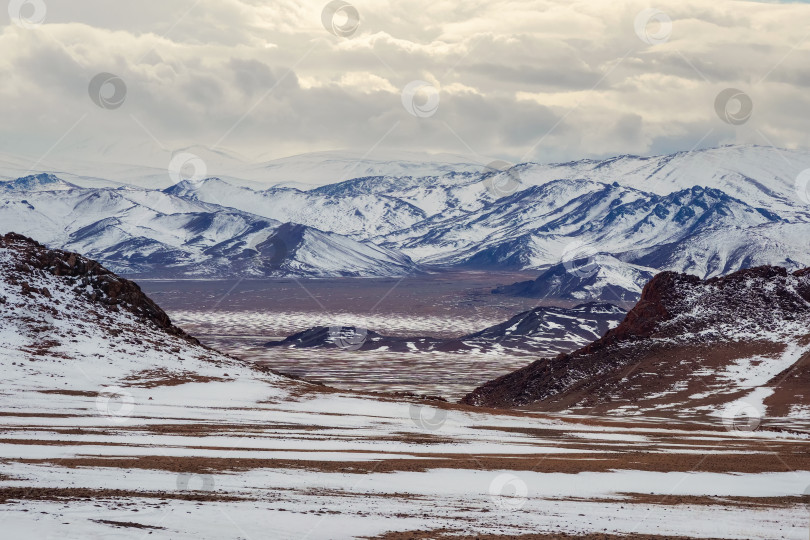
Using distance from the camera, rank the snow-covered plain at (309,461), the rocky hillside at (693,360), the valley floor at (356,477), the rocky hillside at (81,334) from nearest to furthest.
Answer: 1. the valley floor at (356,477)
2. the snow-covered plain at (309,461)
3. the rocky hillside at (81,334)
4. the rocky hillside at (693,360)

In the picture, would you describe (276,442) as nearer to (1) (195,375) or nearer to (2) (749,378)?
(1) (195,375)

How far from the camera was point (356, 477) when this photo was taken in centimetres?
3538

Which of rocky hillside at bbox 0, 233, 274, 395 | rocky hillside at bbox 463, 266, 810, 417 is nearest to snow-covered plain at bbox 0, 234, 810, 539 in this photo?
rocky hillside at bbox 0, 233, 274, 395

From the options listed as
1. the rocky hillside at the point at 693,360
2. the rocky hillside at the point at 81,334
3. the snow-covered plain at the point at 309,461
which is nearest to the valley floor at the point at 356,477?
the snow-covered plain at the point at 309,461

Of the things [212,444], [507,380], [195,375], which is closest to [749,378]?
[507,380]

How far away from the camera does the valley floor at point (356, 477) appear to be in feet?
86.2

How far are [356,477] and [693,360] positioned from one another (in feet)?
258

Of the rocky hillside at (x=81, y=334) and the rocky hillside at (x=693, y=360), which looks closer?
the rocky hillside at (x=81, y=334)

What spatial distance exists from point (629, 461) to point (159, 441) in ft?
71.5

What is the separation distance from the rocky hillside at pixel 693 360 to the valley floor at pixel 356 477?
31641 millimetres

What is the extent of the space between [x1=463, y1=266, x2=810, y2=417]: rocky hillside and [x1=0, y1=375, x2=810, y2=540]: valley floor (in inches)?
1246

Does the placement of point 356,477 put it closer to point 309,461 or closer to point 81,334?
point 309,461

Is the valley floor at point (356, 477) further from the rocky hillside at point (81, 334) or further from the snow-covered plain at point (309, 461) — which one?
the rocky hillside at point (81, 334)

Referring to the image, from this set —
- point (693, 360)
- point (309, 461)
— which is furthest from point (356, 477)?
point (693, 360)
